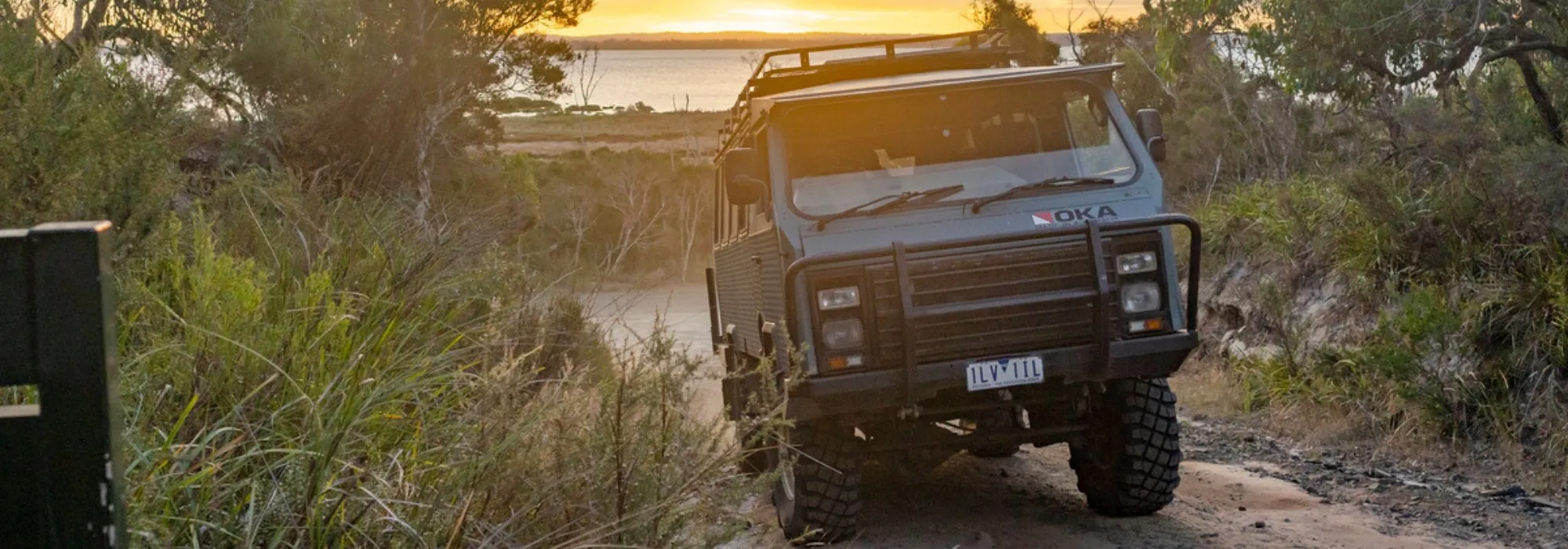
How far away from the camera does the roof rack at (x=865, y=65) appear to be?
845 centimetres

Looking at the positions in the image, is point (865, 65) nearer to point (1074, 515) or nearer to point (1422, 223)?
point (1074, 515)

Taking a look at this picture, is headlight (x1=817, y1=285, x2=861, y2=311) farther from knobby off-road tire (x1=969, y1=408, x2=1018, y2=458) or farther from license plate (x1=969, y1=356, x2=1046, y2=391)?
knobby off-road tire (x1=969, y1=408, x2=1018, y2=458)

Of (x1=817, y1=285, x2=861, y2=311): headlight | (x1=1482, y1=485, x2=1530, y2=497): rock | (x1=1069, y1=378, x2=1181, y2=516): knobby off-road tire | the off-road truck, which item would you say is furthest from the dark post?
(x1=1482, y1=485, x2=1530, y2=497): rock

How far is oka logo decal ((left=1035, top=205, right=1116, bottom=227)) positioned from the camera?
6.91m

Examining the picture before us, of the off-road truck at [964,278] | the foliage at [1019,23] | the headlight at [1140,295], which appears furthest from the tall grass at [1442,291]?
the foliage at [1019,23]

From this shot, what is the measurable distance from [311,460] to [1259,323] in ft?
35.3

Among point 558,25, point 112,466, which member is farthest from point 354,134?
point 112,466

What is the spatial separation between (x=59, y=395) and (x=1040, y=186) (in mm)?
5722

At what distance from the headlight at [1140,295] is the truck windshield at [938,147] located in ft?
2.00

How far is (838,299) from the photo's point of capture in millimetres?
6633

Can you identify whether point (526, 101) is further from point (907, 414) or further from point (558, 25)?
point (907, 414)

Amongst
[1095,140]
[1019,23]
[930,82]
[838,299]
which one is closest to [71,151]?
[838,299]

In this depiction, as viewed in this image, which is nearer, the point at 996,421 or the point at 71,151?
the point at 71,151

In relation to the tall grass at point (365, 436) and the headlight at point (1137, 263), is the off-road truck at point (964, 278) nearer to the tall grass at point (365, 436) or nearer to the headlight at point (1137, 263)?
the headlight at point (1137, 263)
